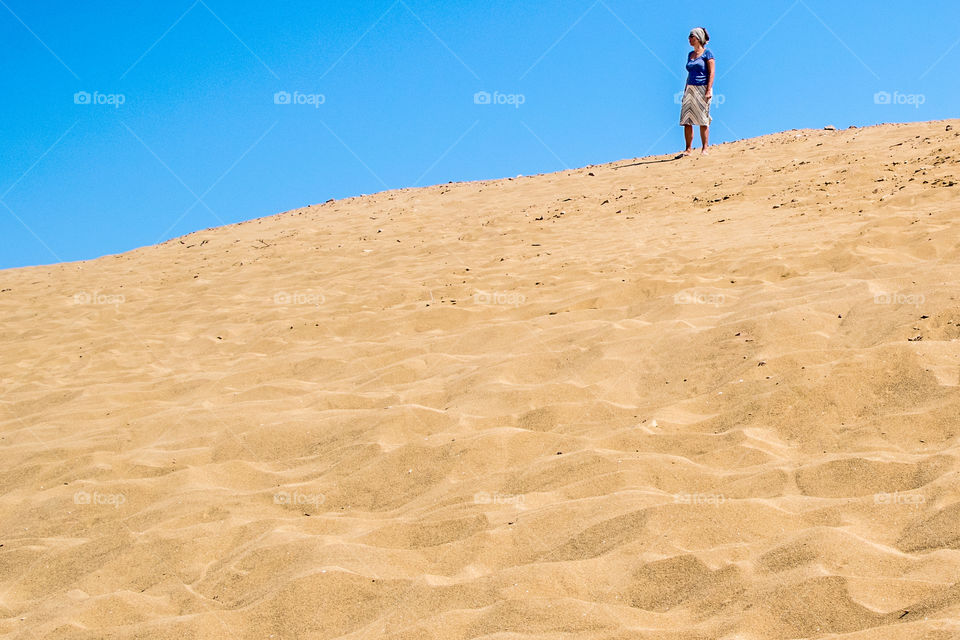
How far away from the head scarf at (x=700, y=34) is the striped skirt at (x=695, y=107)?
2.24 ft

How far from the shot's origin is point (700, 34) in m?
12.1

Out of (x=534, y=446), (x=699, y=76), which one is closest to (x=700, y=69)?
(x=699, y=76)

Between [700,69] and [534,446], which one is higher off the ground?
[700,69]

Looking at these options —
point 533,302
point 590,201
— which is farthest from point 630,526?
point 590,201

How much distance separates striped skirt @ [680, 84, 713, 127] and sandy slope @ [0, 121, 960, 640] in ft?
12.4

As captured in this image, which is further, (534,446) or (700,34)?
(700,34)

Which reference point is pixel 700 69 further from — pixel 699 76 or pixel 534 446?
pixel 534 446

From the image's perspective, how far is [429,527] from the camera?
351cm

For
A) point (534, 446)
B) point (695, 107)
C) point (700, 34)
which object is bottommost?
point (534, 446)

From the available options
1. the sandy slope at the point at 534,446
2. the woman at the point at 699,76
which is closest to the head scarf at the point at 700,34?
the woman at the point at 699,76

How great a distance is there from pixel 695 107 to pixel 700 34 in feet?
3.48

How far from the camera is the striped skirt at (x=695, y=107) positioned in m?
12.1

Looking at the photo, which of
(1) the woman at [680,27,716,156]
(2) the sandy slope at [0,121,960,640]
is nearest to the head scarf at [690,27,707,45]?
(1) the woman at [680,27,716,156]

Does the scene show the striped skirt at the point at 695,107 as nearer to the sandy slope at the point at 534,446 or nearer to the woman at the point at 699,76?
the woman at the point at 699,76
